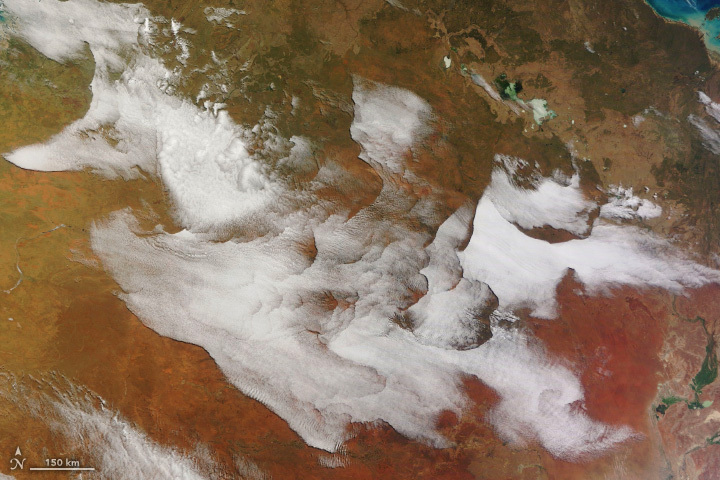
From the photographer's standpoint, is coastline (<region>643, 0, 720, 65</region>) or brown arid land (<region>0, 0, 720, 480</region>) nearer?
brown arid land (<region>0, 0, 720, 480</region>)

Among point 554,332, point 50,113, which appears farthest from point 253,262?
point 554,332

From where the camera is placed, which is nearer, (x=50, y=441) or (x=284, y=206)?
(x=50, y=441)

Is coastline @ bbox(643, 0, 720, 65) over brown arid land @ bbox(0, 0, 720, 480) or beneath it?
over

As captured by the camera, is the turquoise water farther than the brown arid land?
Yes

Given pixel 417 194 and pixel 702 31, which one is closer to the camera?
pixel 417 194

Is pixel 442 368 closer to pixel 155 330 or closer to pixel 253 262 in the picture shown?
pixel 253 262

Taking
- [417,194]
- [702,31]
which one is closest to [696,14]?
[702,31]

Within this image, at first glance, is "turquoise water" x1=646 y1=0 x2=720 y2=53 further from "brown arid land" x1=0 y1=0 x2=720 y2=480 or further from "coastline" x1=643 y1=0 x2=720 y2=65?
"brown arid land" x1=0 y1=0 x2=720 y2=480

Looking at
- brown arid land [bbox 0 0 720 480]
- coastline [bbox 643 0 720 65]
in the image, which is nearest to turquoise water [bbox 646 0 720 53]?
coastline [bbox 643 0 720 65]

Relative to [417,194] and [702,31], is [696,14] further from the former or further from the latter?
[417,194]
